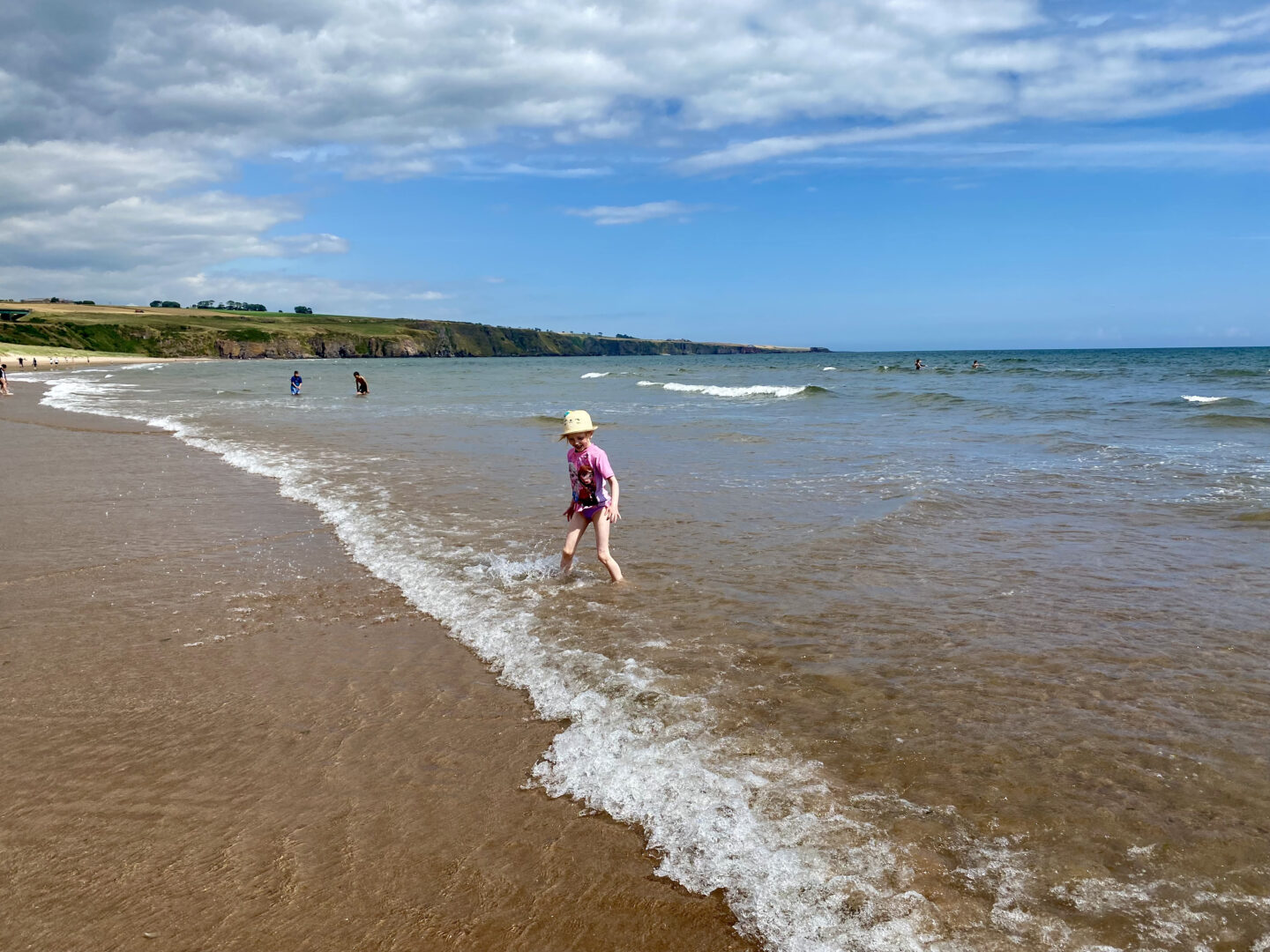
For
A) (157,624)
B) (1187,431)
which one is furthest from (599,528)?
(1187,431)

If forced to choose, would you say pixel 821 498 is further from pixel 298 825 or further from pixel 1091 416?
pixel 1091 416

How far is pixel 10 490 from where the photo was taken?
1177 cm

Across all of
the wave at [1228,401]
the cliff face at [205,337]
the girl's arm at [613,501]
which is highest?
the cliff face at [205,337]

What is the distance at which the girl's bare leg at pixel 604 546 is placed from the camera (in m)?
7.42

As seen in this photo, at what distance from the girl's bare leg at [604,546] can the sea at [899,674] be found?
15cm

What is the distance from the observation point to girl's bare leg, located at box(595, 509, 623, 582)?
7422mm

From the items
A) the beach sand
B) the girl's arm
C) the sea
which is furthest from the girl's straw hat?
the beach sand

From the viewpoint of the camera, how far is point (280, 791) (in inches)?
152

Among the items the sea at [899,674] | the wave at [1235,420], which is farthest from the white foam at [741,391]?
the sea at [899,674]

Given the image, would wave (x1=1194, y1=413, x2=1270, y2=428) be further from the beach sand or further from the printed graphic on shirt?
the beach sand

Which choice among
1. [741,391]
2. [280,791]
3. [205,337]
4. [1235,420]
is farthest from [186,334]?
[280,791]

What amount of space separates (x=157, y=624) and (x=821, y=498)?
8.21m

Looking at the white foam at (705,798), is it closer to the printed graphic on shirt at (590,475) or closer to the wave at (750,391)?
the printed graphic on shirt at (590,475)

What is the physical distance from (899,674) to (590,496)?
3420 mm
